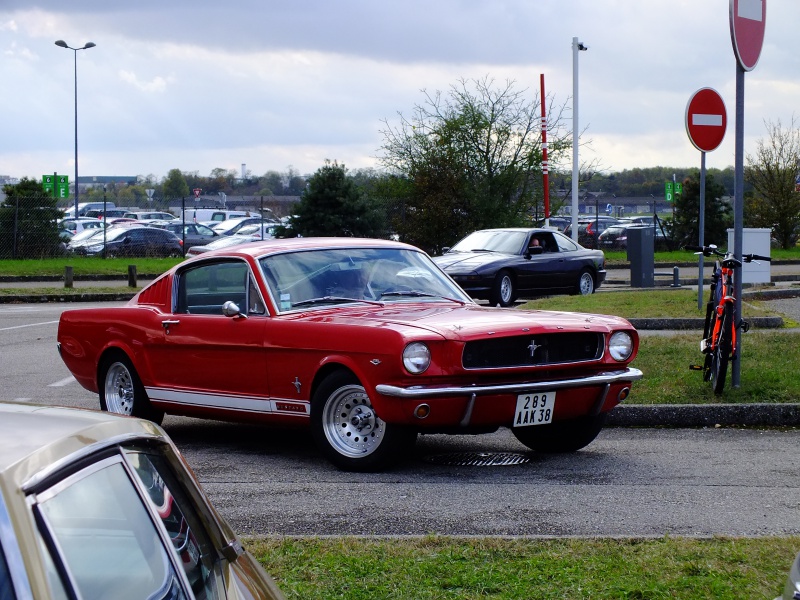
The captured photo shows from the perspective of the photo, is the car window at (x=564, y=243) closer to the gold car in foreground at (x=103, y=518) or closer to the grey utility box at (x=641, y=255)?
the grey utility box at (x=641, y=255)

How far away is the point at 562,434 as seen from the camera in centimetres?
800

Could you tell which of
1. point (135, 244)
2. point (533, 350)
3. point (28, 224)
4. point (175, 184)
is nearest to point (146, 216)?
point (135, 244)

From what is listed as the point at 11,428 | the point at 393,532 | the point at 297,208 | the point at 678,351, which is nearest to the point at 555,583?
the point at 393,532

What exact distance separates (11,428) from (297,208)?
29.1 m

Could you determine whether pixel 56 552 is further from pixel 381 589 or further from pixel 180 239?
pixel 180 239

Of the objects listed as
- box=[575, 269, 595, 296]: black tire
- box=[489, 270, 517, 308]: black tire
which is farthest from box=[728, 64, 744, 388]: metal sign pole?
box=[575, 269, 595, 296]: black tire

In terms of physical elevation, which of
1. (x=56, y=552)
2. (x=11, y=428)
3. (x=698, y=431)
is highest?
(x=11, y=428)

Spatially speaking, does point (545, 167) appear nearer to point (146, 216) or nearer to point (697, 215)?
point (697, 215)

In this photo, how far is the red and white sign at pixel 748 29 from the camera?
9.50 m

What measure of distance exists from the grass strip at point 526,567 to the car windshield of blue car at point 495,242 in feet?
53.1

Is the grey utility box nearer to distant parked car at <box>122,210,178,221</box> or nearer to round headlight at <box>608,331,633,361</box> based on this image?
round headlight at <box>608,331,633,361</box>

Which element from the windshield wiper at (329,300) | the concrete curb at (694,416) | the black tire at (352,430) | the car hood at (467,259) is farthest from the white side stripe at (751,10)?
the car hood at (467,259)

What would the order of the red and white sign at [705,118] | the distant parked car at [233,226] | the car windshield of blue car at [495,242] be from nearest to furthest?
the red and white sign at [705,118]
the car windshield of blue car at [495,242]
the distant parked car at [233,226]

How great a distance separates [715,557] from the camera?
16.5 ft
